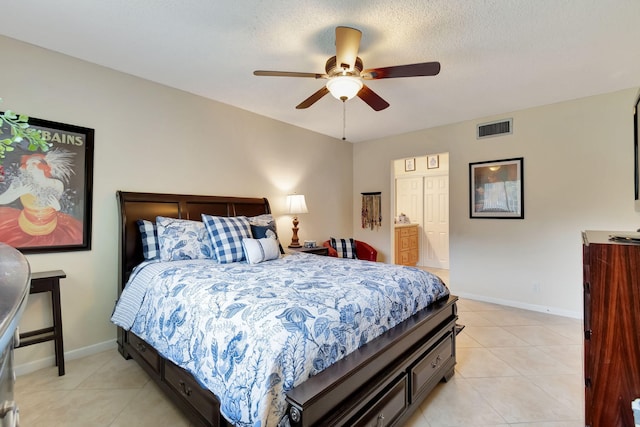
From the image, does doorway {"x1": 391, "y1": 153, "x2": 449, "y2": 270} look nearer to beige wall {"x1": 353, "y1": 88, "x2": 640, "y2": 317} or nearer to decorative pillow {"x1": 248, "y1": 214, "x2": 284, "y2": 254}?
beige wall {"x1": 353, "y1": 88, "x2": 640, "y2": 317}

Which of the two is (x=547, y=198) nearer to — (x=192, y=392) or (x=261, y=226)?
(x=261, y=226)

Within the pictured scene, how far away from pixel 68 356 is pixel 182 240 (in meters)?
1.32

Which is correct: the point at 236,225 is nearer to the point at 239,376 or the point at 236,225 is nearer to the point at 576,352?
the point at 239,376

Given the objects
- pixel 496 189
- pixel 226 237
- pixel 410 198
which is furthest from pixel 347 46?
pixel 410 198

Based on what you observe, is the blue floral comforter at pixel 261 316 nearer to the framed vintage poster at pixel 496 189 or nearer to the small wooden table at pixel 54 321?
the small wooden table at pixel 54 321

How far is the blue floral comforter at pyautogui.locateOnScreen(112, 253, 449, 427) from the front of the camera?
118 cm

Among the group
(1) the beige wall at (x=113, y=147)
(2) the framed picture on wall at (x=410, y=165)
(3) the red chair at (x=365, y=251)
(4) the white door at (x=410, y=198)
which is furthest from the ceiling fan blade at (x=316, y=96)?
(4) the white door at (x=410, y=198)

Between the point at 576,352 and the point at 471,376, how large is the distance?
119 cm

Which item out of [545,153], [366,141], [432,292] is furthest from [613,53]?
[366,141]

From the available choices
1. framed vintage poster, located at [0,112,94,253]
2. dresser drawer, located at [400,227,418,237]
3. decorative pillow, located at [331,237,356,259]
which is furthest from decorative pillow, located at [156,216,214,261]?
dresser drawer, located at [400,227,418,237]

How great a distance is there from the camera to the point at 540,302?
367 cm

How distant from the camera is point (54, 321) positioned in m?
2.26

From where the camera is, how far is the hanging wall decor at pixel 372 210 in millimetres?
5230

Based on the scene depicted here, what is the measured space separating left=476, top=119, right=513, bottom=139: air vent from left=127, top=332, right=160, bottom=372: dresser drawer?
4.46m
